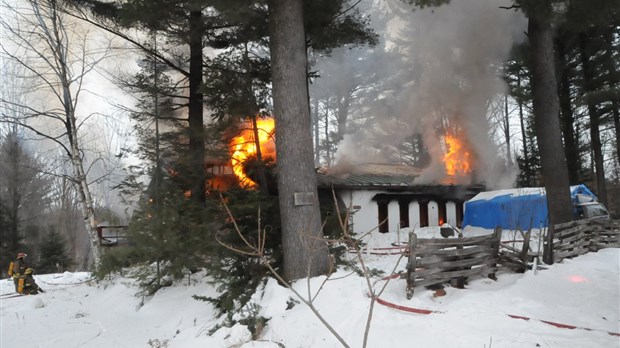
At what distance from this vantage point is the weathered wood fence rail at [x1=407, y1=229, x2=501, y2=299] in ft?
20.8

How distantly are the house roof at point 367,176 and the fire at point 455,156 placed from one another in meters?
1.95

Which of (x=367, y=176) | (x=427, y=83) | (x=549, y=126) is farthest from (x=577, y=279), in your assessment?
(x=427, y=83)

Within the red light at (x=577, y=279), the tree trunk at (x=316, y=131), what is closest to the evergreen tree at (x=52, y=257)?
the tree trunk at (x=316, y=131)

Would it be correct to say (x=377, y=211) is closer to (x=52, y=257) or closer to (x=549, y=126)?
(x=549, y=126)

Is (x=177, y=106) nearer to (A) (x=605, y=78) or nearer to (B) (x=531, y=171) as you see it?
(A) (x=605, y=78)

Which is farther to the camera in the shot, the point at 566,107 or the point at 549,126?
the point at 566,107

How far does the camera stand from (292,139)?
295 inches

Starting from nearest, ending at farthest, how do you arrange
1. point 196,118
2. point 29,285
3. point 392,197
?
point 29,285 → point 196,118 → point 392,197

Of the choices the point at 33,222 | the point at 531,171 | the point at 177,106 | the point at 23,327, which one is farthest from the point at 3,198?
the point at 531,171

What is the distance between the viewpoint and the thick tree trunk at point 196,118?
11242 mm

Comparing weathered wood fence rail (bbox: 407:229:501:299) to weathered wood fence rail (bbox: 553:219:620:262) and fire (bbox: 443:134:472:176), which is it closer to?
weathered wood fence rail (bbox: 553:219:620:262)

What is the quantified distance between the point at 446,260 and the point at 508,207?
1329 cm

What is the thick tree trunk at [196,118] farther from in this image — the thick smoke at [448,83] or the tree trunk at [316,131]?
the tree trunk at [316,131]

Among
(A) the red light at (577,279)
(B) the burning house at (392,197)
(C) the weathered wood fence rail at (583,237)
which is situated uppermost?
(B) the burning house at (392,197)
